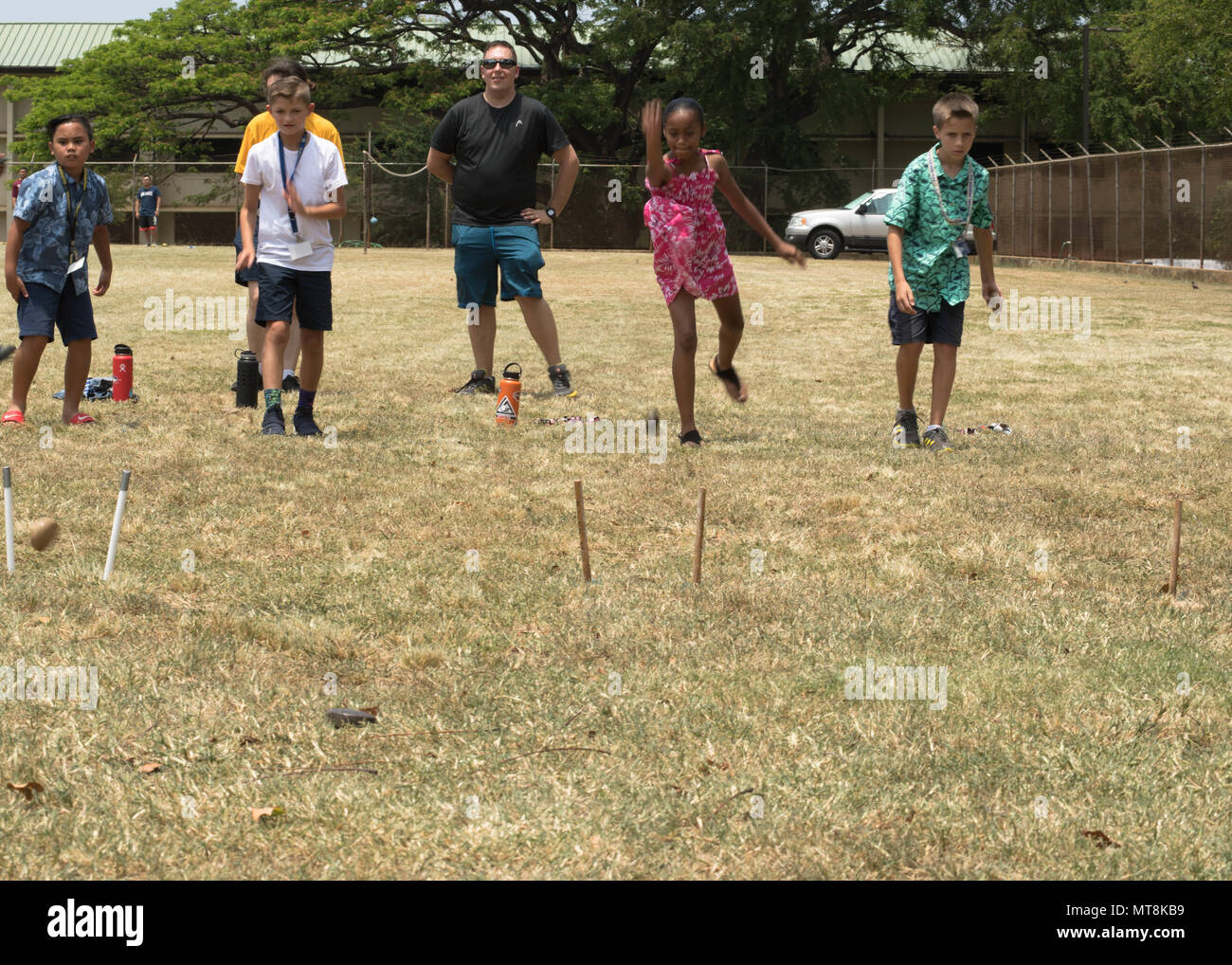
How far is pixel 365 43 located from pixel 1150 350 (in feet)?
112

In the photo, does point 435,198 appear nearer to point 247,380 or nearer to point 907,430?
point 247,380

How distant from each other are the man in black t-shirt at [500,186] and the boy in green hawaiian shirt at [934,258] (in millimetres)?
2252

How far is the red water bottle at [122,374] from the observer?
30.5 feet

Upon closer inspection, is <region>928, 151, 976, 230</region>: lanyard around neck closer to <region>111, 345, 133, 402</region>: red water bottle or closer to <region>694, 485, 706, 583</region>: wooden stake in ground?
<region>694, 485, 706, 583</region>: wooden stake in ground

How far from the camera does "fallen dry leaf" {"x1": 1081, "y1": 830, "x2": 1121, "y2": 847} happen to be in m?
3.04

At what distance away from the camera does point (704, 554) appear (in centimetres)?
539

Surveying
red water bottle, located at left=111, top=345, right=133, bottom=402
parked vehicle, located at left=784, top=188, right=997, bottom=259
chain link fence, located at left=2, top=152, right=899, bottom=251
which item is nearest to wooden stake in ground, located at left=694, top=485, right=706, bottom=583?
red water bottle, located at left=111, top=345, right=133, bottom=402

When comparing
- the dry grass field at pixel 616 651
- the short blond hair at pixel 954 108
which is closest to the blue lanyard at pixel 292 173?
the dry grass field at pixel 616 651

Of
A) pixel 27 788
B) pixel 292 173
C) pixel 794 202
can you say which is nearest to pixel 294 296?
pixel 292 173

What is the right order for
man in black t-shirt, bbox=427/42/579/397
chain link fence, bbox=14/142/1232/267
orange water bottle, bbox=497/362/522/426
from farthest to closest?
chain link fence, bbox=14/142/1232/267, man in black t-shirt, bbox=427/42/579/397, orange water bottle, bbox=497/362/522/426

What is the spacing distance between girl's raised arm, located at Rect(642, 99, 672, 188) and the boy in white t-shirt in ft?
5.67
